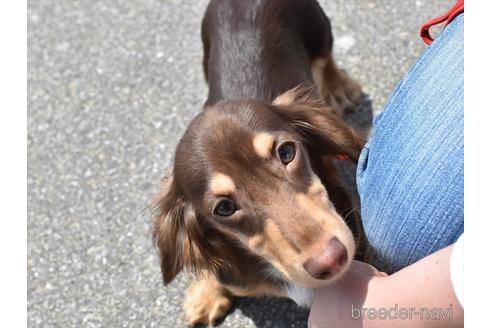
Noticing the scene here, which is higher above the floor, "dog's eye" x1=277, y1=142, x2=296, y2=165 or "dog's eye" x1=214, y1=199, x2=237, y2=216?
"dog's eye" x1=277, y1=142, x2=296, y2=165

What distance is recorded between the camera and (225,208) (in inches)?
81.5

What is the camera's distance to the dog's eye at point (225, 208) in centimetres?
205

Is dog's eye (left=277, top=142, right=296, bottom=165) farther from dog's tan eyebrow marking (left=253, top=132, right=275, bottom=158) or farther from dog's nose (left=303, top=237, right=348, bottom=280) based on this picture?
dog's nose (left=303, top=237, right=348, bottom=280)

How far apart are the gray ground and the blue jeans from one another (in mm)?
694

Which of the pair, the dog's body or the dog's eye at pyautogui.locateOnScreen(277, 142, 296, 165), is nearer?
the dog's body

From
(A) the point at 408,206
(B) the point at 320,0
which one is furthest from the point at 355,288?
(B) the point at 320,0

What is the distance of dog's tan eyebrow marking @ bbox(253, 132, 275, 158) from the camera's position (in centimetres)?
202

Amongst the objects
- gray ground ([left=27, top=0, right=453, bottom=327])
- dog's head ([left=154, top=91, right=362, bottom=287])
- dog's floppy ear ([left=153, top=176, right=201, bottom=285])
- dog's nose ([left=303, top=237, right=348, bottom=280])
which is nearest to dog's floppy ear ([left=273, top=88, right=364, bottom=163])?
dog's head ([left=154, top=91, right=362, bottom=287])

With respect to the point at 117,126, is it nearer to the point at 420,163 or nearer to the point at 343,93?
the point at 343,93

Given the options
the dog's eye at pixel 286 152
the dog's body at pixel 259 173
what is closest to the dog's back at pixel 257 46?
the dog's body at pixel 259 173

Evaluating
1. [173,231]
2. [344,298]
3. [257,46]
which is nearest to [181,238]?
[173,231]

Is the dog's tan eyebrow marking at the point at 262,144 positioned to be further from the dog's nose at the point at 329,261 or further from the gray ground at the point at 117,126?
the gray ground at the point at 117,126

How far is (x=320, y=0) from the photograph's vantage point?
3664 millimetres

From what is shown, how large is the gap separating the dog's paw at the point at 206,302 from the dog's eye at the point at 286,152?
767 millimetres
